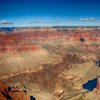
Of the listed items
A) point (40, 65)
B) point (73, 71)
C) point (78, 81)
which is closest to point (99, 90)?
point (78, 81)

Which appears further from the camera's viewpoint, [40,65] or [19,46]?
[19,46]

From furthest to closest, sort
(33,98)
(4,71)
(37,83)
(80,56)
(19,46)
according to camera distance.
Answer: (80,56), (19,46), (4,71), (37,83), (33,98)

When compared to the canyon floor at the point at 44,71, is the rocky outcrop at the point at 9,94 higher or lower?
higher

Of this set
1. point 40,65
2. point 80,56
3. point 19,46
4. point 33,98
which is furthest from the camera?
point 80,56

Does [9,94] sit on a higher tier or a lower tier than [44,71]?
higher

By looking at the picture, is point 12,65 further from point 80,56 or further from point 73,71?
point 80,56

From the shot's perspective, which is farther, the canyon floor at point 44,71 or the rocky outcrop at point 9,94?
the canyon floor at point 44,71

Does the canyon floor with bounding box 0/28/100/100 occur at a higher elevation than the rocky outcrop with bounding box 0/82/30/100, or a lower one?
lower

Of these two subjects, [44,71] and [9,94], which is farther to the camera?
[44,71]

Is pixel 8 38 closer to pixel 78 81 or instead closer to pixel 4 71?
pixel 4 71

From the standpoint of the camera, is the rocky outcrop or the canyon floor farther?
the canyon floor

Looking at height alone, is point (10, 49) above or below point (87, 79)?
above
